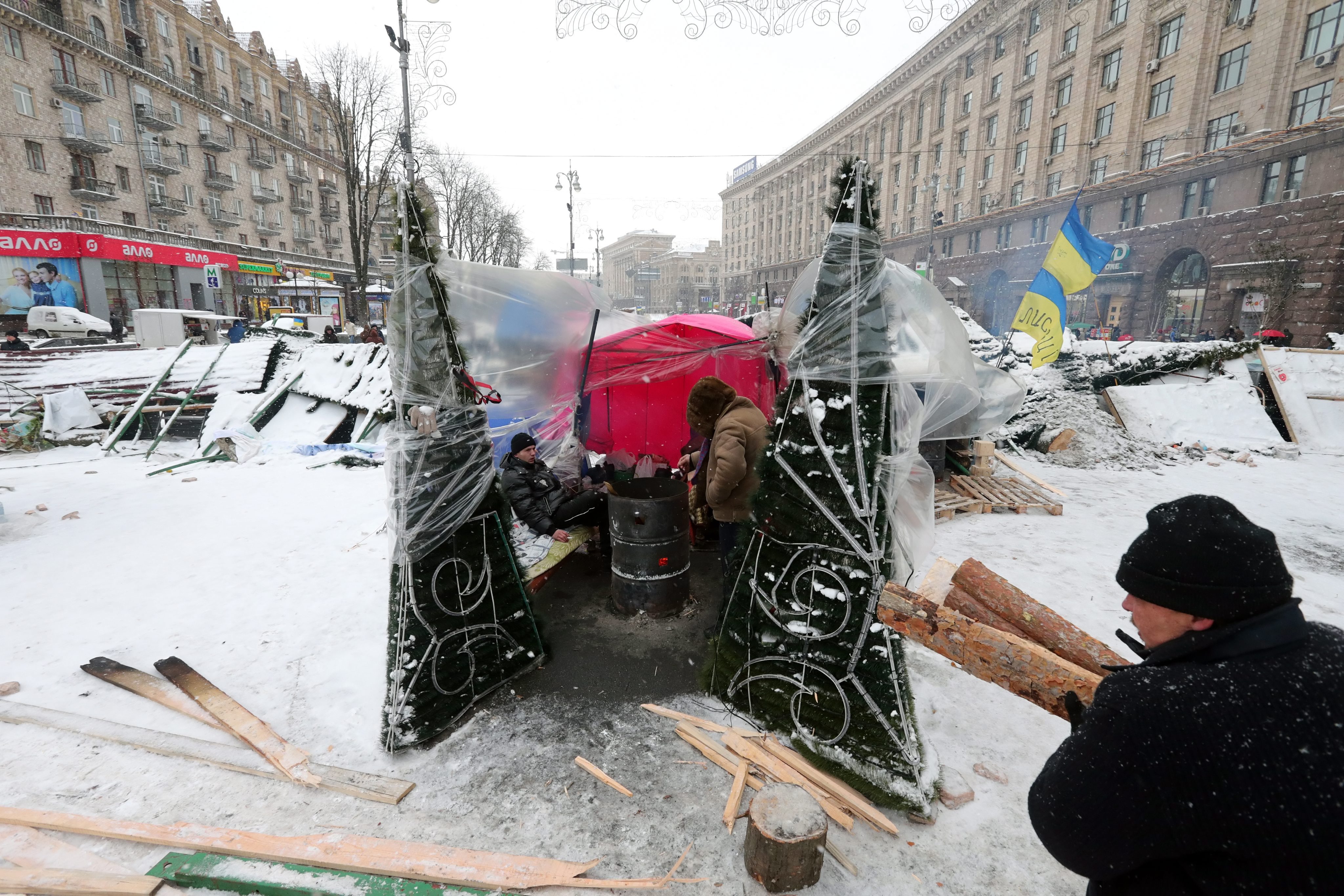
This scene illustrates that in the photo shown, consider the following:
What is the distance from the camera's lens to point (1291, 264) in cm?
1752

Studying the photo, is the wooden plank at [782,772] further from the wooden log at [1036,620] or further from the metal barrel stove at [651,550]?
the metal barrel stove at [651,550]

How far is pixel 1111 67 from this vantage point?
72.1ft

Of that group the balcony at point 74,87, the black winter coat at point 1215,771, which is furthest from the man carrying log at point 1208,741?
the balcony at point 74,87

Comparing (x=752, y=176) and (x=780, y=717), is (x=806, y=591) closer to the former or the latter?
(x=780, y=717)

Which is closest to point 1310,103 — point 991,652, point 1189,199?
point 1189,199

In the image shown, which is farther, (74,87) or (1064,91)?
(74,87)

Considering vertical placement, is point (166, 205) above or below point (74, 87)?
below

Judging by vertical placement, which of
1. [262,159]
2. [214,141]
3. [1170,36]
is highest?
[262,159]

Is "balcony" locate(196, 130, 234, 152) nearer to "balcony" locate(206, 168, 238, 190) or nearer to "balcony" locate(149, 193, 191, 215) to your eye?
"balcony" locate(206, 168, 238, 190)

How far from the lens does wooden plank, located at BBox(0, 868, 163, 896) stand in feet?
7.15

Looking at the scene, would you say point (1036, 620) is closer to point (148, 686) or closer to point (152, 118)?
point (148, 686)

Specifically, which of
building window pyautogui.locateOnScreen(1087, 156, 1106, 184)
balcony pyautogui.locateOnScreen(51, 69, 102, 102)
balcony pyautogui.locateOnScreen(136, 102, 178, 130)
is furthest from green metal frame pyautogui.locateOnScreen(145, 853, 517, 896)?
balcony pyautogui.locateOnScreen(136, 102, 178, 130)

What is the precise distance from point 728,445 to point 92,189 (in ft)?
120

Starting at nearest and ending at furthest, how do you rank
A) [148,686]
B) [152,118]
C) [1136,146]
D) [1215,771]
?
[1215,771]
[148,686]
[1136,146]
[152,118]
